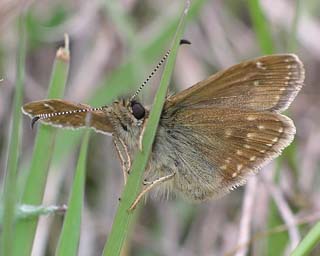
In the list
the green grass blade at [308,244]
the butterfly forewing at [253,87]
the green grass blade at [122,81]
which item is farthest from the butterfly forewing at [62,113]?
the green grass blade at [122,81]

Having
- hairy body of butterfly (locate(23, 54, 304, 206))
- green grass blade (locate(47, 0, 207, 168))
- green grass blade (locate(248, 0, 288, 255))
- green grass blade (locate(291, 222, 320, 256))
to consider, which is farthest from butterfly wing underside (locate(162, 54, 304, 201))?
green grass blade (locate(47, 0, 207, 168))

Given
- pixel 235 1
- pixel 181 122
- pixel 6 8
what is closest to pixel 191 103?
pixel 181 122

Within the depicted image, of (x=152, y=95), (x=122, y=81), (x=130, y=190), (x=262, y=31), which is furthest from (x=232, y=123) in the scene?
(x=152, y=95)

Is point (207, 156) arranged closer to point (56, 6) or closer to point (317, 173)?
point (317, 173)

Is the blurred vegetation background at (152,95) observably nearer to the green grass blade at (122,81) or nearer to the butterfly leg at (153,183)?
the green grass blade at (122,81)

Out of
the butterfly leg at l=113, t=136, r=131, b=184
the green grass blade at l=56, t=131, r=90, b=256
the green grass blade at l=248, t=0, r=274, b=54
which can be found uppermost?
the green grass blade at l=248, t=0, r=274, b=54

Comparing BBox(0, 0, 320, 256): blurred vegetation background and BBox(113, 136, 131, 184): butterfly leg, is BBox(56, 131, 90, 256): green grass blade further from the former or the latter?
BBox(0, 0, 320, 256): blurred vegetation background

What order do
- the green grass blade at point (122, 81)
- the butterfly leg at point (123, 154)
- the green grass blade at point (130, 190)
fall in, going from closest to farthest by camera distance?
the green grass blade at point (130, 190) < the butterfly leg at point (123, 154) < the green grass blade at point (122, 81)
